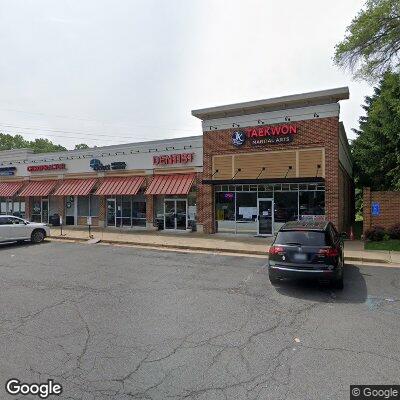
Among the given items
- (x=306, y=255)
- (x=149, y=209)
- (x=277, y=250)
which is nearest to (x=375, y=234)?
(x=306, y=255)

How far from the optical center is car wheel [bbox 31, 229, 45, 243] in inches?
729

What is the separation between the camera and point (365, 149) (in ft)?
86.7

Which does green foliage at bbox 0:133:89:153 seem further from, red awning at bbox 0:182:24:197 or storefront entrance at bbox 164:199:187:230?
storefront entrance at bbox 164:199:187:230

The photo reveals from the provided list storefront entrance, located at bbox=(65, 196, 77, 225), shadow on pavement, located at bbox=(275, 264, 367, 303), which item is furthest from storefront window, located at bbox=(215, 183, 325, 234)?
storefront entrance, located at bbox=(65, 196, 77, 225)

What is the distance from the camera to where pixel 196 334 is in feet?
19.7

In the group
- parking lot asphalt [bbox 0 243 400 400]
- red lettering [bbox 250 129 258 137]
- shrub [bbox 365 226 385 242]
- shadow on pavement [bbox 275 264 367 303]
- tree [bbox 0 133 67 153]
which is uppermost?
tree [bbox 0 133 67 153]

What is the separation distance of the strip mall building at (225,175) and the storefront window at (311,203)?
51mm

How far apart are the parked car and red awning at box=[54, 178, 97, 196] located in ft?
23.9

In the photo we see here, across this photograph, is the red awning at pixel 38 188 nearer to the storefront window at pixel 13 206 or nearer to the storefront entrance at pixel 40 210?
the storefront entrance at pixel 40 210

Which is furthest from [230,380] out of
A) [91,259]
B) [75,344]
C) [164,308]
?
[91,259]

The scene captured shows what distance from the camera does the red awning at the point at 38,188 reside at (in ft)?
92.6

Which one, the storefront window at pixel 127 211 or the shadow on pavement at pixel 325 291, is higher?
the storefront window at pixel 127 211
